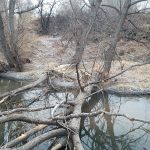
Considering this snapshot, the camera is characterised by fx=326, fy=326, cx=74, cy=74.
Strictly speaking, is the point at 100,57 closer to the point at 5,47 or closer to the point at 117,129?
the point at 5,47

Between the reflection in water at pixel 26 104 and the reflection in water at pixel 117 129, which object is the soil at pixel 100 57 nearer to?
the reflection in water at pixel 117 129

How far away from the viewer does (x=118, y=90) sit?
1217cm

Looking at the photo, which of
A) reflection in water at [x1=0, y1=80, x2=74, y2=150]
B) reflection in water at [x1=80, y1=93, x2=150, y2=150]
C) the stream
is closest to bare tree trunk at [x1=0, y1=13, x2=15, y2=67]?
reflection in water at [x1=0, y1=80, x2=74, y2=150]

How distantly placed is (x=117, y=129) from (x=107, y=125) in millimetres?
418

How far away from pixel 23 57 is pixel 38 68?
→ 4.59 feet

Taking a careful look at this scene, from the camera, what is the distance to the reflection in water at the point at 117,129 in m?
8.14

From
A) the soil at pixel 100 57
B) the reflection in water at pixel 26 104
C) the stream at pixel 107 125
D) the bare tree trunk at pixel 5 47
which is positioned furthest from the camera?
the bare tree trunk at pixel 5 47

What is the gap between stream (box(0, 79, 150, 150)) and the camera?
812 cm

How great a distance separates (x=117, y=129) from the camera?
8977mm

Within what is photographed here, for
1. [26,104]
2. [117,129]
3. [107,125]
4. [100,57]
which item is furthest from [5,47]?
[117,129]

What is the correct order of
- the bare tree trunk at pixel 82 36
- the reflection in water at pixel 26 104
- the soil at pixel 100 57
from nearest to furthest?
1. the reflection in water at pixel 26 104
2. the soil at pixel 100 57
3. the bare tree trunk at pixel 82 36

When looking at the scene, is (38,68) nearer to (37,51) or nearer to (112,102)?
(37,51)

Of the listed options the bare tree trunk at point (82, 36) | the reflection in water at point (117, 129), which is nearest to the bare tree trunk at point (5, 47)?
the bare tree trunk at point (82, 36)

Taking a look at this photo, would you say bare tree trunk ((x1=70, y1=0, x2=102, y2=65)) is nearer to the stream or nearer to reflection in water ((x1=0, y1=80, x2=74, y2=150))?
Result: reflection in water ((x1=0, y1=80, x2=74, y2=150))
